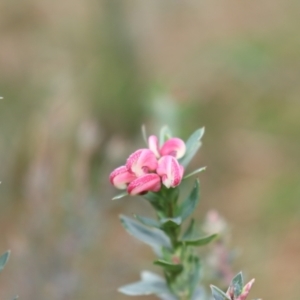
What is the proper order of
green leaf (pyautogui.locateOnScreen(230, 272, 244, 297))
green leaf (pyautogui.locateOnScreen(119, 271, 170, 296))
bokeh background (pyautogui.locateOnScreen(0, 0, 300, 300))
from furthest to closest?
bokeh background (pyautogui.locateOnScreen(0, 0, 300, 300)), green leaf (pyautogui.locateOnScreen(119, 271, 170, 296)), green leaf (pyautogui.locateOnScreen(230, 272, 244, 297))

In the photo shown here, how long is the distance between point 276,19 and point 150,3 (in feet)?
2.09

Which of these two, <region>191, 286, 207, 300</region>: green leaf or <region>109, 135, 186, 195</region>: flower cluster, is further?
<region>191, 286, 207, 300</region>: green leaf

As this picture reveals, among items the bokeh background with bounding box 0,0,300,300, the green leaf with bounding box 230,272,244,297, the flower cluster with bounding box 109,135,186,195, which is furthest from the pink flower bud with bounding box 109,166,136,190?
the bokeh background with bounding box 0,0,300,300

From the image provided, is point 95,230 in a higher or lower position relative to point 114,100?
lower

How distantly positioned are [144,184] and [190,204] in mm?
62

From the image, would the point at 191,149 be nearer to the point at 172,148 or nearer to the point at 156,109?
the point at 172,148

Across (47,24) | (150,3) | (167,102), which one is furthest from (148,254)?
(47,24)

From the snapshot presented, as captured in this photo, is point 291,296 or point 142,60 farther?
point 142,60

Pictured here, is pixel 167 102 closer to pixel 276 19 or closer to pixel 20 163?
pixel 20 163

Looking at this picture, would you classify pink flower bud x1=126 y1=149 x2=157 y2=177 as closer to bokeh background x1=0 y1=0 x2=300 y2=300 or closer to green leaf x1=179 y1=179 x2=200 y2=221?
green leaf x1=179 y1=179 x2=200 y2=221

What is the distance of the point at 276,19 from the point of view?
2.20 metres

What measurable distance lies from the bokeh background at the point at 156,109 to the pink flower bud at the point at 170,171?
0.80 m

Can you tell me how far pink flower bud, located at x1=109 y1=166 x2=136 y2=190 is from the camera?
382 mm

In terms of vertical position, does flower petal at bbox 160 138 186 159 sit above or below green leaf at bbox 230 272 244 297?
above
